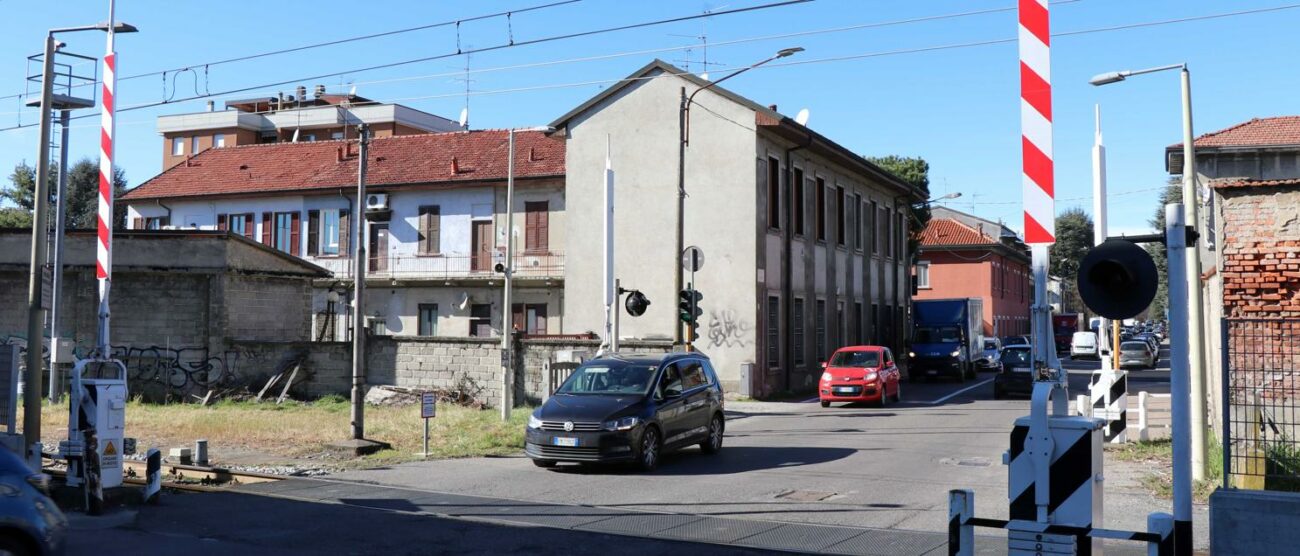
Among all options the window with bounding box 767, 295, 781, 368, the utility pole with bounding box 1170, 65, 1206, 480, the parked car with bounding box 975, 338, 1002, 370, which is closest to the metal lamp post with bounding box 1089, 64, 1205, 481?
the utility pole with bounding box 1170, 65, 1206, 480

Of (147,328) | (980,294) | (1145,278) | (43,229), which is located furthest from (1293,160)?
(980,294)

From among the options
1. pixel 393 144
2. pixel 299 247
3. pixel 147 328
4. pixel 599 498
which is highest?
pixel 393 144

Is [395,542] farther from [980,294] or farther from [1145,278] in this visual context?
[980,294]

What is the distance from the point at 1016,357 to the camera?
32781 mm

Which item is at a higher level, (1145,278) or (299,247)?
(299,247)

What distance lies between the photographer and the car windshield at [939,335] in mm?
38719

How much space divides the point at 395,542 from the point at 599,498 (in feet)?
11.7

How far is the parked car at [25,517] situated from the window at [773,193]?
2564cm

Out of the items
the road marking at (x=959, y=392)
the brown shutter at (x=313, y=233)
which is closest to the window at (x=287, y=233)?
the brown shutter at (x=313, y=233)

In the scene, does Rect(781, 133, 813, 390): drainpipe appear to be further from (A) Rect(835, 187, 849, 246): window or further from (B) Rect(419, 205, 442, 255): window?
(B) Rect(419, 205, 442, 255): window

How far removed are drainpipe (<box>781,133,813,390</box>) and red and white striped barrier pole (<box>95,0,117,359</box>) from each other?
20.6 m

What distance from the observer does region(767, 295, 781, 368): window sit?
31.5 m

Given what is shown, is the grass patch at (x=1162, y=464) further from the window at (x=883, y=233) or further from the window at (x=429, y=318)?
the window at (x=429, y=318)

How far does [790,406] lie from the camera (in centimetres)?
2820
